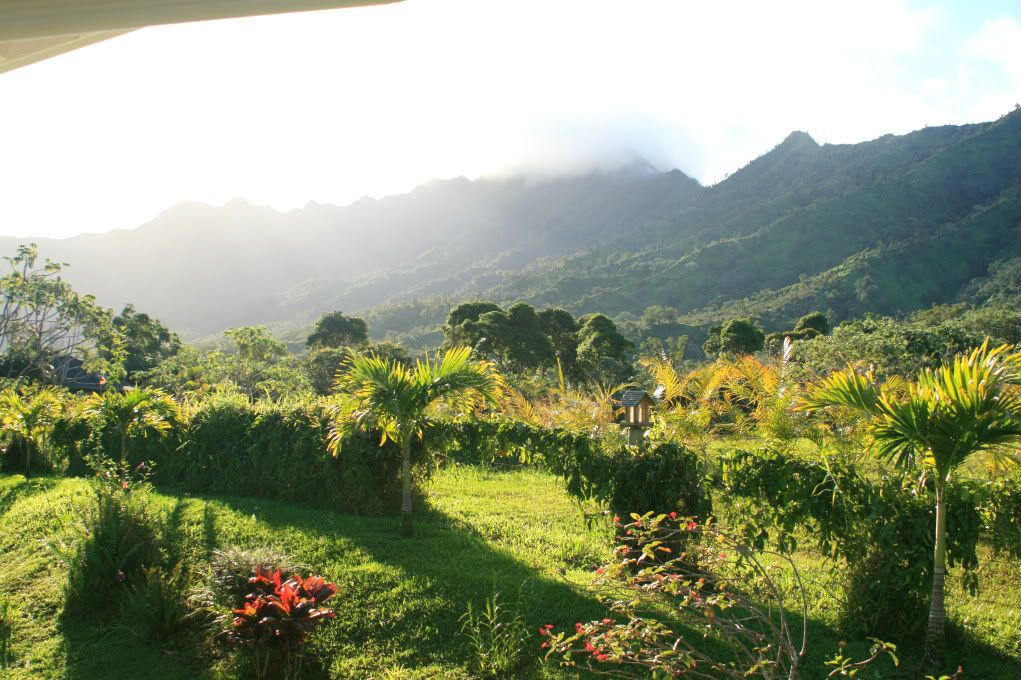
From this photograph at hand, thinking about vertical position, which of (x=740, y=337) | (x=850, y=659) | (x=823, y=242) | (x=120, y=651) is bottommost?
(x=120, y=651)

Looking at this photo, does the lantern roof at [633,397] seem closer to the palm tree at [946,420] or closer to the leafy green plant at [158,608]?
the palm tree at [946,420]

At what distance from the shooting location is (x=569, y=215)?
122m

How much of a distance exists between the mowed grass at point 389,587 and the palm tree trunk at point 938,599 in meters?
0.13

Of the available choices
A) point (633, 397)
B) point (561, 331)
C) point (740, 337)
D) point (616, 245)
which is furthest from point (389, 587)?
point (616, 245)

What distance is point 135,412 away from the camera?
8.94 metres

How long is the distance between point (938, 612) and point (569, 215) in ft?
396

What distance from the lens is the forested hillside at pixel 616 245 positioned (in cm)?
6034

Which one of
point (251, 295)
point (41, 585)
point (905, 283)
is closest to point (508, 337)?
point (41, 585)

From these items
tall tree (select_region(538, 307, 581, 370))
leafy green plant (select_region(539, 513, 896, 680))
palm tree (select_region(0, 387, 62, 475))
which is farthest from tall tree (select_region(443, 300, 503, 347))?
leafy green plant (select_region(539, 513, 896, 680))

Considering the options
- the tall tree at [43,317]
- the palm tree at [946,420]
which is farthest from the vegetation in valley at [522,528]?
the tall tree at [43,317]

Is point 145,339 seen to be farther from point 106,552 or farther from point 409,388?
point 409,388

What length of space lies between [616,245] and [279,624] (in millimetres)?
91656

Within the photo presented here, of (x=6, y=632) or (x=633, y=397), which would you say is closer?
(x=6, y=632)

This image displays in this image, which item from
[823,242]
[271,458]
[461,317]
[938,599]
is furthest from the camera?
[823,242]
